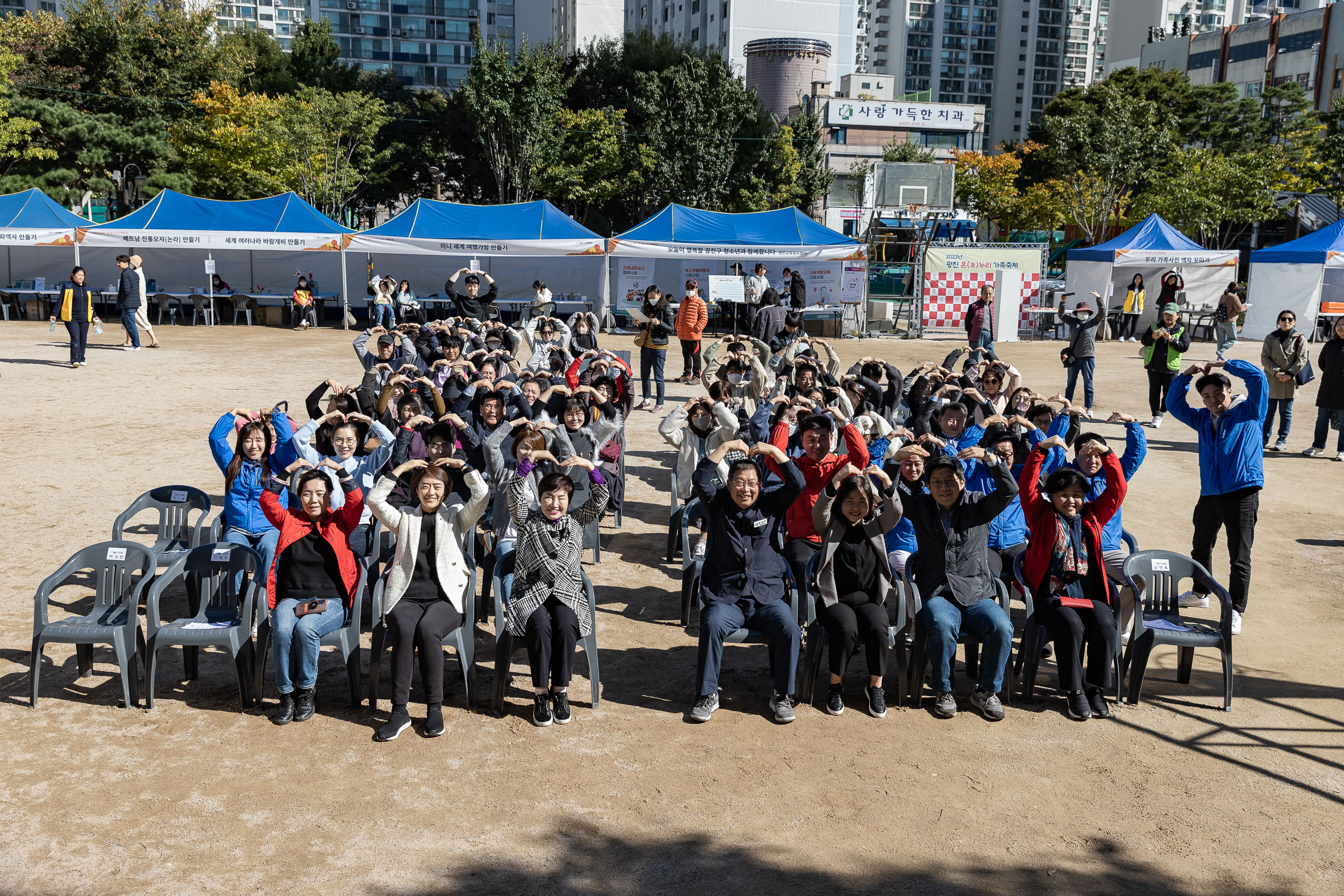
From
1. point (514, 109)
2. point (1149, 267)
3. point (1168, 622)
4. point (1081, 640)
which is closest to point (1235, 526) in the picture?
point (1168, 622)

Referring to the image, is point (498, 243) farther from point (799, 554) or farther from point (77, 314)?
point (799, 554)

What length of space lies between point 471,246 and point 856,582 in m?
20.6

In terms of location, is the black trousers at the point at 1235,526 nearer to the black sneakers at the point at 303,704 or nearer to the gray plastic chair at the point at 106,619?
the black sneakers at the point at 303,704

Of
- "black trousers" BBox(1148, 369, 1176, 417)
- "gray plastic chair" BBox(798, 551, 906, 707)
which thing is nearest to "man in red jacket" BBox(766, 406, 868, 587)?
"gray plastic chair" BBox(798, 551, 906, 707)

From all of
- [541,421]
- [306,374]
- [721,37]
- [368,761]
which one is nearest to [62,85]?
[306,374]

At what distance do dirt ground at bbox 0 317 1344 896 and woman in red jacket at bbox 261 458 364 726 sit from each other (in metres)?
0.23

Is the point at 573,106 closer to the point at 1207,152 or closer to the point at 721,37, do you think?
the point at 1207,152

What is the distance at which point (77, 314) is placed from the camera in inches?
683

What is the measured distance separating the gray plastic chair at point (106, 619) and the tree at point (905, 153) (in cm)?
7165

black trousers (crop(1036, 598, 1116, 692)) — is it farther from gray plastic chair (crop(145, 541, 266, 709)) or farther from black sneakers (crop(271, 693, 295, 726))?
gray plastic chair (crop(145, 541, 266, 709))

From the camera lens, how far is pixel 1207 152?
37688mm

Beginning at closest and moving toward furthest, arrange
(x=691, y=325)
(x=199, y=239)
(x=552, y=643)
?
1. (x=552, y=643)
2. (x=691, y=325)
3. (x=199, y=239)

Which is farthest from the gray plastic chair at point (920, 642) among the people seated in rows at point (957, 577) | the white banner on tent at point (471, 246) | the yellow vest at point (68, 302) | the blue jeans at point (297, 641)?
the white banner on tent at point (471, 246)

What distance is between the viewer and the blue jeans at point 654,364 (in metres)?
14.9
